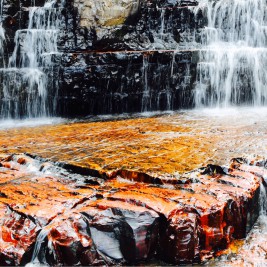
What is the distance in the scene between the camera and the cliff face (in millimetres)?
8828

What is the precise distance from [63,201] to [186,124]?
13.3 ft

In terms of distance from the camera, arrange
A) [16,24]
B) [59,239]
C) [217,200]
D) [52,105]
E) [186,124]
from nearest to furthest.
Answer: [59,239]
[217,200]
[186,124]
[52,105]
[16,24]

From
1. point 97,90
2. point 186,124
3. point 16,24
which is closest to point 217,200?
point 186,124

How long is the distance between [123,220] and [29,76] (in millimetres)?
6942

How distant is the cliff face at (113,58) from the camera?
29.0ft

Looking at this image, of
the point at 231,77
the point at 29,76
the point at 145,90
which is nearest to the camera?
the point at 29,76

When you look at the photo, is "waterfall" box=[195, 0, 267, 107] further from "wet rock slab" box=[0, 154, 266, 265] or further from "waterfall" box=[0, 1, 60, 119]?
"wet rock slab" box=[0, 154, 266, 265]

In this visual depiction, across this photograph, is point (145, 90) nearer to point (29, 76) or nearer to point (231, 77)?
point (231, 77)

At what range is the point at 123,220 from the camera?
2771mm

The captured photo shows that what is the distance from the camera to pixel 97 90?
8.96 metres

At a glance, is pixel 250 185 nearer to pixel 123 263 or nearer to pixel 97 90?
pixel 123 263

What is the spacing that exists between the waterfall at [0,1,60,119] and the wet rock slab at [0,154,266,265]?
5.75m

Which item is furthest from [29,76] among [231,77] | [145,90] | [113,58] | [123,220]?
[123,220]

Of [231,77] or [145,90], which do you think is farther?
[231,77]
